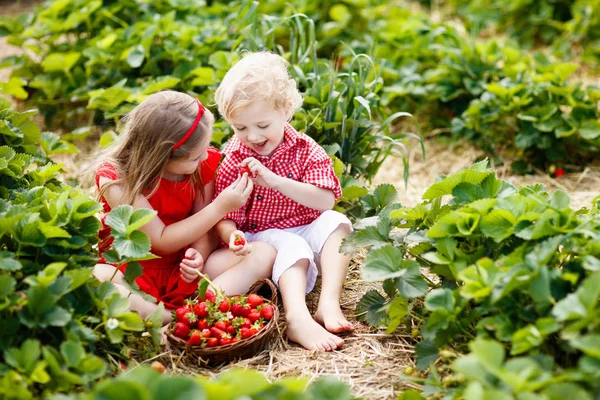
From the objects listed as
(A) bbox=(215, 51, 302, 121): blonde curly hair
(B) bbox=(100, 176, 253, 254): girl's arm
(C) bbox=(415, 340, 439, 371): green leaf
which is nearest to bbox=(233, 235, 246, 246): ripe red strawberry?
(B) bbox=(100, 176, 253, 254): girl's arm

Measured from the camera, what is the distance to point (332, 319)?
236 cm

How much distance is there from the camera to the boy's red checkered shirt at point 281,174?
2592mm

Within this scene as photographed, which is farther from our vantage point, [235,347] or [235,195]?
[235,195]

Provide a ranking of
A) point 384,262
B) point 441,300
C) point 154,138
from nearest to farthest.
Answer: point 441,300 → point 384,262 → point 154,138

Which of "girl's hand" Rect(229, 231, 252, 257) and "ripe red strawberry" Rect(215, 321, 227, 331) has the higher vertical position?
"girl's hand" Rect(229, 231, 252, 257)

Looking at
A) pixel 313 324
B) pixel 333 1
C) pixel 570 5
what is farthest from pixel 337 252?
pixel 570 5

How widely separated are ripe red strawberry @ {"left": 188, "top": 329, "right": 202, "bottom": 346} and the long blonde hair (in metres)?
0.56

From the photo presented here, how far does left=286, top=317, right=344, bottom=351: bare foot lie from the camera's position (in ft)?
7.49

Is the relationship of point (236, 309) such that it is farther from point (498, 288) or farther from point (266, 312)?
point (498, 288)

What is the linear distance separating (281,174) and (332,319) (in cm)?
60

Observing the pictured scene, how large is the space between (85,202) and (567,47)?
421cm

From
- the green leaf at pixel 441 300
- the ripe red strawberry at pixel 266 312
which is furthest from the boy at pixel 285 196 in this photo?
the green leaf at pixel 441 300

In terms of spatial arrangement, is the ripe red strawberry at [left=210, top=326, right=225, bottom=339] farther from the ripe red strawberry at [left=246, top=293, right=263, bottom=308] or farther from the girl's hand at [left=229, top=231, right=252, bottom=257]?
the girl's hand at [left=229, top=231, right=252, bottom=257]

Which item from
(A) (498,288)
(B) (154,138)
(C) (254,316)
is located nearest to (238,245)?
(C) (254,316)
